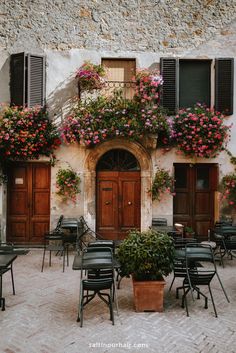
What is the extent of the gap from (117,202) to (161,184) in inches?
58.3

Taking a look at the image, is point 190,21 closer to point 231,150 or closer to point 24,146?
point 231,150

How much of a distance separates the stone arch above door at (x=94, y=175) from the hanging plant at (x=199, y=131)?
3.91ft

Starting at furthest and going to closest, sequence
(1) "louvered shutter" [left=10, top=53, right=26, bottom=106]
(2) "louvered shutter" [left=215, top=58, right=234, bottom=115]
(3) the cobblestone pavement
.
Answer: (2) "louvered shutter" [left=215, top=58, right=234, bottom=115] → (1) "louvered shutter" [left=10, top=53, right=26, bottom=106] → (3) the cobblestone pavement

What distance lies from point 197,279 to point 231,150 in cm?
569

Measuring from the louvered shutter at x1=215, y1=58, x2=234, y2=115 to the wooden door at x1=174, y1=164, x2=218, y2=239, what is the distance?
186 centimetres

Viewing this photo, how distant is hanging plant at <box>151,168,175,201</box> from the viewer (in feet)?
30.9

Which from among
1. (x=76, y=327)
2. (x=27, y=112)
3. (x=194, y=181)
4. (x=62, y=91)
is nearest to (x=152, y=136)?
(x=194, y=181)

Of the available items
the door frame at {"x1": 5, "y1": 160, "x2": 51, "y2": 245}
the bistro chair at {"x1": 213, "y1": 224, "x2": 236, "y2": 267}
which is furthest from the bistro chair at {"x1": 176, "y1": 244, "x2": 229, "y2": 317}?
the door frame at {"x1": 5, "y1": 160, "x2": 51, "y2": 245}

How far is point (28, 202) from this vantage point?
31.9 feet

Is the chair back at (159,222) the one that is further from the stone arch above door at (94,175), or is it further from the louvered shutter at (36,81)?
the louvered shutter at (36,81)

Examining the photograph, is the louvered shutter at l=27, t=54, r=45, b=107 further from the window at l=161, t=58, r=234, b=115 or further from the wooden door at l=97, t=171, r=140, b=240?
the window at l=161, t=58, r=234, b=115

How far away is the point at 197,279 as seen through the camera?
5145 mm

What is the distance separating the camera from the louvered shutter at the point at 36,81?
938 centimetres

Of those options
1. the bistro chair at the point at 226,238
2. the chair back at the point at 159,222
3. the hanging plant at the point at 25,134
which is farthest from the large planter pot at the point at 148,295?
the hanging plant at the point at 25,134
